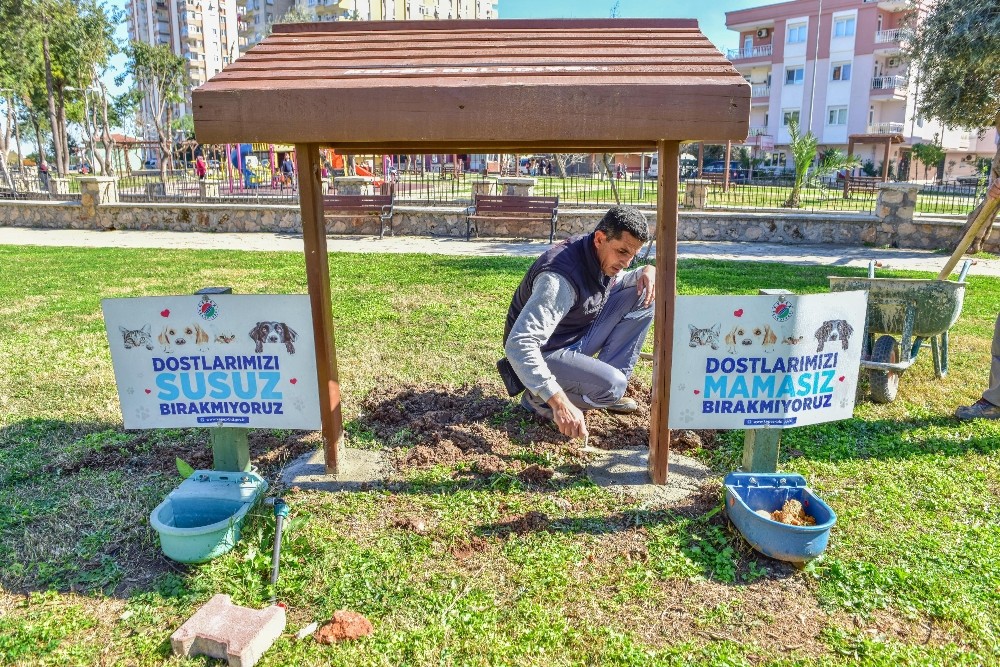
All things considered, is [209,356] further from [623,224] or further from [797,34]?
[797,34]

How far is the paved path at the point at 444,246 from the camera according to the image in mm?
11938

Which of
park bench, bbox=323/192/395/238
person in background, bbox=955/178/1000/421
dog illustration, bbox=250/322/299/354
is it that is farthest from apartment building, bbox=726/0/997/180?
dog illustration, bbox=250/322/299/354

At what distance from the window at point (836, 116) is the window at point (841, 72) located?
80.4 inches

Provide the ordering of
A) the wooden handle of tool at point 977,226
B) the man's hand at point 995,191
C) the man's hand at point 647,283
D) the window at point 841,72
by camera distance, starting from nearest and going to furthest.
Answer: the man's hand at point 647,283
the man's hand at point 995,191
the wooden handle of tool at point 977,226
the window at point 841,72

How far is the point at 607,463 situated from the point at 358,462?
144cm

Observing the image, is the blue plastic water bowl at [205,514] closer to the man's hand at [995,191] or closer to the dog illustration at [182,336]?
the dog illustration at [182,336]

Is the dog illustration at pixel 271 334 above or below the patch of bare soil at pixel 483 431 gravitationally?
above

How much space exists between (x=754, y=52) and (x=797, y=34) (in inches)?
152

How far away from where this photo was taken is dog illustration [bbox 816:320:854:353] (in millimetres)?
3475

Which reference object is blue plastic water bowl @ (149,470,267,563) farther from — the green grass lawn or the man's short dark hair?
the man's short dark hair

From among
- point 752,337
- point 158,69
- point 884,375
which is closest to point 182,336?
point 752,337

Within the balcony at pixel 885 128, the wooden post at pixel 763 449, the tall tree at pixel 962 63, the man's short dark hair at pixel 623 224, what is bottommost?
the wooden post at pixel 763 449

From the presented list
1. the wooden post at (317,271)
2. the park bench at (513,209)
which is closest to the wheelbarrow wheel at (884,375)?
the wooden post at (317,271)

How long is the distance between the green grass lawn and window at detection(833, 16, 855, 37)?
176ft
